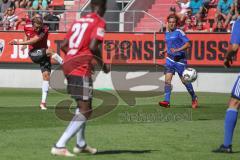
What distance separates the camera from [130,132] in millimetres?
14320

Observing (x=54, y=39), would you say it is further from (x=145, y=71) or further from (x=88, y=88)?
(x=88, y=88)

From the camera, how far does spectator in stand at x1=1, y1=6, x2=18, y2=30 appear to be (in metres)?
32.7

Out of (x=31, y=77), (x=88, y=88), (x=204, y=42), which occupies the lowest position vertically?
(x=31, y=77)

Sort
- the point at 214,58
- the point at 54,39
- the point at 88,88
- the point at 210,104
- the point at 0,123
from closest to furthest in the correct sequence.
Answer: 1. the point at 88,88
2. the point at 0,123
3. the point at 210,104
4. the point at 214,58
5. the point at 54,39

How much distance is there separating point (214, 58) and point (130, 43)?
3.41 metres

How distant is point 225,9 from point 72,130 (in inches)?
799

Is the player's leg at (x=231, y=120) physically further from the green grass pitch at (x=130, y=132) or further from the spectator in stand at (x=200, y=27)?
the spectator in stand at (x=200, y=27)

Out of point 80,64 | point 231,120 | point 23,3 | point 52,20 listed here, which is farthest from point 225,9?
point 80,64

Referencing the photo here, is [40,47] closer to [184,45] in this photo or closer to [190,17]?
[184,45]

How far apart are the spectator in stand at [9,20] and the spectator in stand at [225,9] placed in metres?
8.94

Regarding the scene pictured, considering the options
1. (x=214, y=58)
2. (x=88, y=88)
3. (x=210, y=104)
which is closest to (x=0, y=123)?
(x=88, y=88)

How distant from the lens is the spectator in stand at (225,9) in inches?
1151

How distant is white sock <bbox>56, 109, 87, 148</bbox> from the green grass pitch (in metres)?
0.26

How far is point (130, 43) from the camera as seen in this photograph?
29.9m
